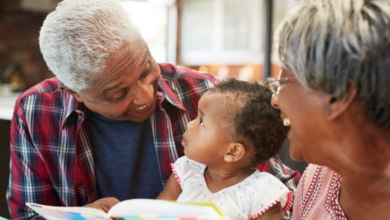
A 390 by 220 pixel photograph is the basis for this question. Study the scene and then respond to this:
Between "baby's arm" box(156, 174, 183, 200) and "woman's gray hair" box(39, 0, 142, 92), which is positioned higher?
"woman's gray hair" box(39, 0, 142, 92)

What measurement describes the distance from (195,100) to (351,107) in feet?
2.71

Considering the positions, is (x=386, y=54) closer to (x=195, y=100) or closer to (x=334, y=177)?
(x=334, y=177)

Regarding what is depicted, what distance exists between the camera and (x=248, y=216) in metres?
1.29

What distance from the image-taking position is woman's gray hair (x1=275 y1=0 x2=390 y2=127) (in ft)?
2.71

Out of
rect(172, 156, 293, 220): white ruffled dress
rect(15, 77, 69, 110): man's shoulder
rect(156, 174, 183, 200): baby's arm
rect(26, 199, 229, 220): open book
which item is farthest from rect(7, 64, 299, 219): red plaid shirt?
rect(26, 199, 229, 220): open book

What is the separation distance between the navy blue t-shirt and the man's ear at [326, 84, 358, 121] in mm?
836

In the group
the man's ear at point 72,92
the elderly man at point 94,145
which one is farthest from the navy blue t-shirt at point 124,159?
the man's ear at point 72,92

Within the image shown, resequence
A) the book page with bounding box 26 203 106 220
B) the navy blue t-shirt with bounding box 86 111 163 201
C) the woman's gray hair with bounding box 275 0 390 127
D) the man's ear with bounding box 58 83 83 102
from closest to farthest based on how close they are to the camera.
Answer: the woman's gray hair with bounding box 275 0 390 127 → the book page with bounding box 26 203 106 220 → the man's ear with bounding box 58 83 83 102 → the navy blue t-shirt with bounding box 86 111 163 201

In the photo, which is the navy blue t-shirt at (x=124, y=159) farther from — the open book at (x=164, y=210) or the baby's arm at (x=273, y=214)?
the open book at (x=164, y=210)

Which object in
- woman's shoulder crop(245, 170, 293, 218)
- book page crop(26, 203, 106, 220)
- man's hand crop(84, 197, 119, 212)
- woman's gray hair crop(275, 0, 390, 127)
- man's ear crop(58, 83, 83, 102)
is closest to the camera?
woman's gray hair crop(275, 0, 390, 127)

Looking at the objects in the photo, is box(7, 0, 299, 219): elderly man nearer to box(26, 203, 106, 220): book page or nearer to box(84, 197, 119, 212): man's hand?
box(84, 197, 119, 212): man's hand

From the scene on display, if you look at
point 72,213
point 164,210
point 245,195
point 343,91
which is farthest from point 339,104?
point 72,213

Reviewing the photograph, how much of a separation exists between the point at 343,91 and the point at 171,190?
2.55 ft

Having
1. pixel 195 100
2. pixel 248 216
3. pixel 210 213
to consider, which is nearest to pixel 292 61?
pixel 210 213
